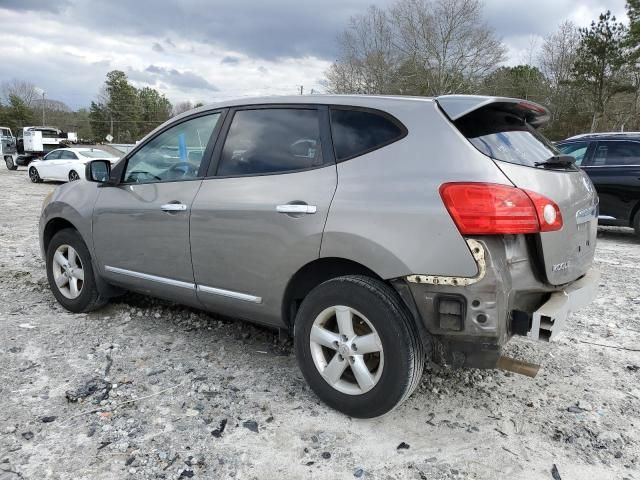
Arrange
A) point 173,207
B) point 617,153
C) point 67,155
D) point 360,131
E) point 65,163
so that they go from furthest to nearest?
point 67,155
point 65,163
point 617,153
point 173,207
point 360,131

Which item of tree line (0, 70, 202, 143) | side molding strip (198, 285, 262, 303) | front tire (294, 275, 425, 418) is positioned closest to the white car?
side molding strip (198, 285, 262, 303)

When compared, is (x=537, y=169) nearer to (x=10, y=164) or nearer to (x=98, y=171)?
(x=98, y=171)

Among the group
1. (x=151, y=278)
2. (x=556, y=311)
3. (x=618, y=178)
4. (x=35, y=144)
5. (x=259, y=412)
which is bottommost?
(x=259, y=412)

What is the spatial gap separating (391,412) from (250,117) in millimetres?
2055

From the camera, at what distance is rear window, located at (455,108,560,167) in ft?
8.60

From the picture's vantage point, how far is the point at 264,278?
3119 millimetres

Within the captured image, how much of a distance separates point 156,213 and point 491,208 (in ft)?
7.68

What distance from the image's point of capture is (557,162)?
292cm

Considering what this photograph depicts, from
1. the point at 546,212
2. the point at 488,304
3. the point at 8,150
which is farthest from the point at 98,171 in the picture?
the point at 8,150

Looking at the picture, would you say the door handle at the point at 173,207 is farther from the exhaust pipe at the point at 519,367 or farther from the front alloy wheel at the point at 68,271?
the exhaust pipe at the point at 519,367

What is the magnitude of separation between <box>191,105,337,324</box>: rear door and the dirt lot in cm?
56

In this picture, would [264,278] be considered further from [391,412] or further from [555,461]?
[555,461]

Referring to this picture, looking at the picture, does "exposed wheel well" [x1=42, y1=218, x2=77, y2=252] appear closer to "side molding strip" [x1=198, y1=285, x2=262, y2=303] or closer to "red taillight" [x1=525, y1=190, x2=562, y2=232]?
"side molding strip" [x1=198, y1=285, x2=262, y2=303]

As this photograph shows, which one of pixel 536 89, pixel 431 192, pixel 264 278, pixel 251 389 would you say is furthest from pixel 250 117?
pixel 536 89
